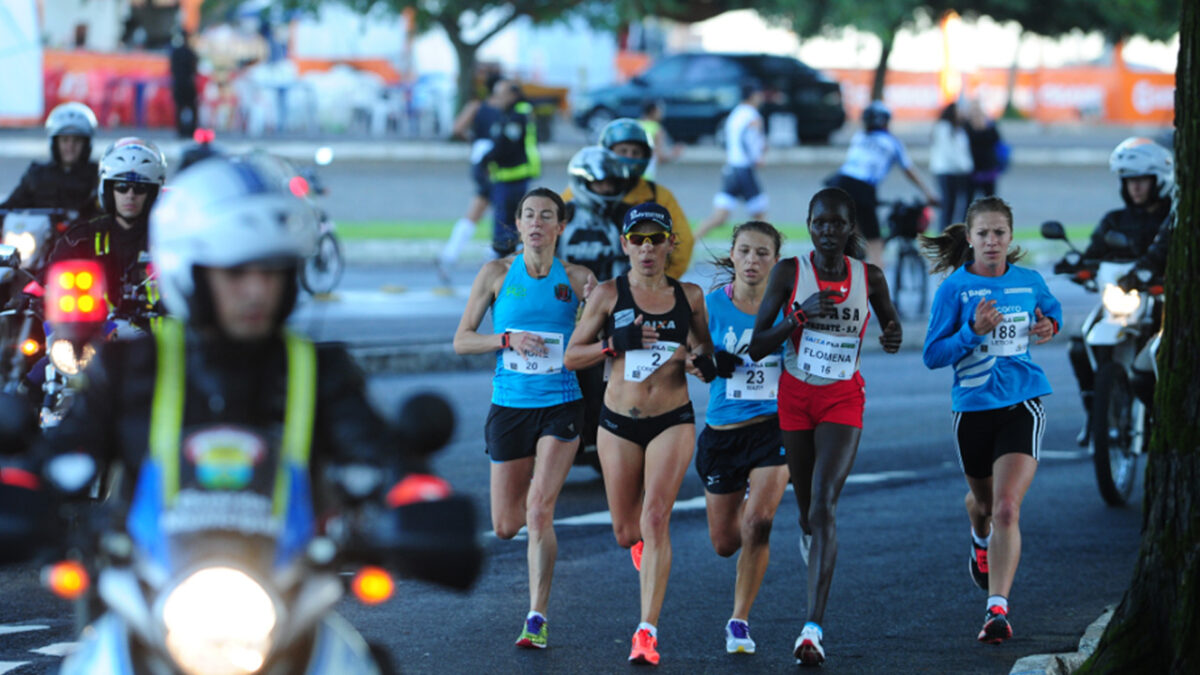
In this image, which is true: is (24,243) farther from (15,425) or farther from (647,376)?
(15,425)

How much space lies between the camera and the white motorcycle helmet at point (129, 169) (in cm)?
905

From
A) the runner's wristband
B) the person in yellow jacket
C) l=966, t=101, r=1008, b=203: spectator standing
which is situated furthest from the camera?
l=966, t=101, r=1008, b=203: spectator standing

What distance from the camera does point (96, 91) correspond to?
38688 millimetres

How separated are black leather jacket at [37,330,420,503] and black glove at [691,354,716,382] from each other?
375 cm

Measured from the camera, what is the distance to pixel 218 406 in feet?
11.4

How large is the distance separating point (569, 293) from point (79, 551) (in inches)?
178

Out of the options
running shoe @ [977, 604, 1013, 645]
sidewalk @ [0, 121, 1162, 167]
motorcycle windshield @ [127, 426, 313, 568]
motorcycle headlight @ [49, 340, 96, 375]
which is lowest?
running shoe @ [977, 604, 1013, 645]

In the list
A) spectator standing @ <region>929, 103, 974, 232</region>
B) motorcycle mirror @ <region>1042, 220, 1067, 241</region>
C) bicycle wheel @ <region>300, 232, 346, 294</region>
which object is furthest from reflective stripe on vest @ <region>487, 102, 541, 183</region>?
motorcycle mirror @ <region>1042, 220, 1067, 241</region>

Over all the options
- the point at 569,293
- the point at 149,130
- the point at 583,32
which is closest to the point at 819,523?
the point at 569,293

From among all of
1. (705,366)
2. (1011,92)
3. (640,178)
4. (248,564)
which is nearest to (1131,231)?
(640,178)

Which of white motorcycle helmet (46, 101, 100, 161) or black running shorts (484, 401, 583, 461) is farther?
white motorcycle helmet (46, 101, 100, 161)

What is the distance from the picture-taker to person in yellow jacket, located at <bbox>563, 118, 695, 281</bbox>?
9859 mm

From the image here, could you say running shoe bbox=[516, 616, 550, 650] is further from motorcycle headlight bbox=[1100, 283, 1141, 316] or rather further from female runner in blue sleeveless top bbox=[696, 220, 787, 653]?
motorcycle headlight bbox=[1100, 283, 1141, 316]

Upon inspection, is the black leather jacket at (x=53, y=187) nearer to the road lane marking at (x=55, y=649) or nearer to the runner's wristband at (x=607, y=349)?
the road lane marking at (x=55, y=649)
